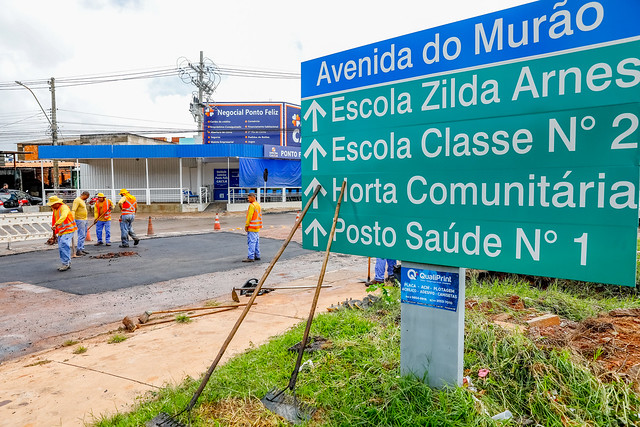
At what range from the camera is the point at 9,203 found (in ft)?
97.3

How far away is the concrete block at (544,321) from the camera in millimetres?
4491

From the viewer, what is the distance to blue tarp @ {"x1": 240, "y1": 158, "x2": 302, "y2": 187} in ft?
95.2

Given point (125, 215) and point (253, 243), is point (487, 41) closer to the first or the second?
point (253, 243)

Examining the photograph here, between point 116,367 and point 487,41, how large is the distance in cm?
475

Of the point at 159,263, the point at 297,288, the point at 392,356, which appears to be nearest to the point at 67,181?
the point at 159,263

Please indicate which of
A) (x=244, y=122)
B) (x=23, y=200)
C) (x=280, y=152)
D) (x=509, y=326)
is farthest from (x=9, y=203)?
(x=509, y=326)

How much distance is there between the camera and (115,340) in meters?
5.84

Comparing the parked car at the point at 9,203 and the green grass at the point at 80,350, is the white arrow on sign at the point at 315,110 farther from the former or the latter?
the parked car at the point at 9,203

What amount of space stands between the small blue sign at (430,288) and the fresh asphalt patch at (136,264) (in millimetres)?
6531

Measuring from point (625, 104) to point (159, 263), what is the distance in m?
11.3

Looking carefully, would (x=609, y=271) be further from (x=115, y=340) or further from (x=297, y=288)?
(x=297, y=288)

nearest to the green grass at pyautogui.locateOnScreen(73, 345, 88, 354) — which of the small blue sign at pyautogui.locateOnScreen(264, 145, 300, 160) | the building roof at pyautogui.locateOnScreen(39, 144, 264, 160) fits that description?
the building roof at pyautogui.locateOnScreen(39, 144, 264, 160)

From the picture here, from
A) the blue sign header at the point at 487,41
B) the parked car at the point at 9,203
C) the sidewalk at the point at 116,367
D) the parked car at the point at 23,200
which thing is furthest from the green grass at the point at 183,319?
the parked car at the point at 23,200

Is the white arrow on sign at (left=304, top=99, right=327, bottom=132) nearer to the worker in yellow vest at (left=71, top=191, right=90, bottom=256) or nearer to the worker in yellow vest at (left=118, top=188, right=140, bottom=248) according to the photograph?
the worker in yellow vest at (left=71, top=191, right=90, bottom=256)
